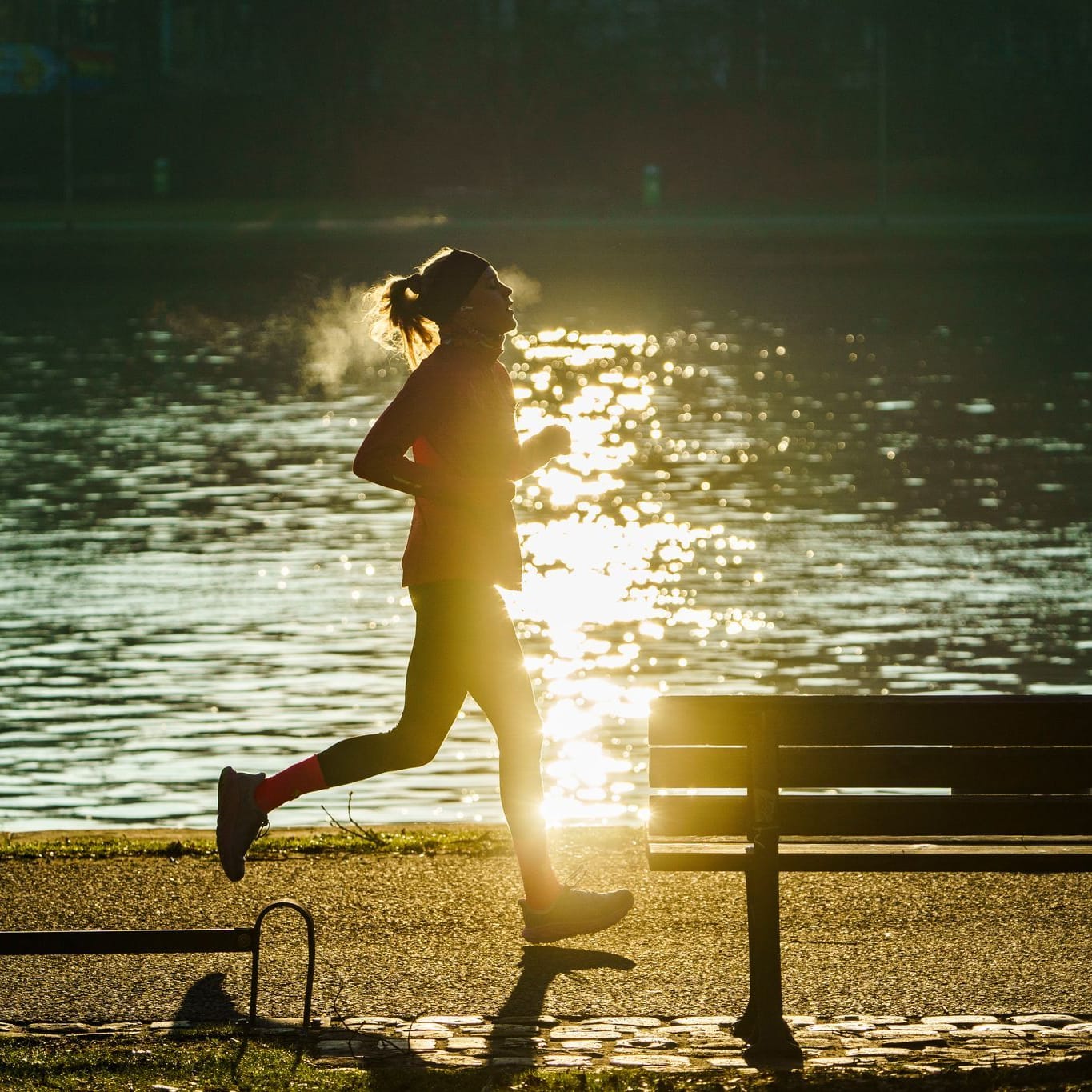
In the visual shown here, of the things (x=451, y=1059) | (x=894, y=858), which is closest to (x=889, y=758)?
(x=894, y=858)

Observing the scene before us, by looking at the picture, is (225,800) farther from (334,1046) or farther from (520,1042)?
(520,1042)

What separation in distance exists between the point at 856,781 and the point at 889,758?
0.09 meters

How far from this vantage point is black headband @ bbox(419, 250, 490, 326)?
5.78m

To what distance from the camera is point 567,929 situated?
5715mm

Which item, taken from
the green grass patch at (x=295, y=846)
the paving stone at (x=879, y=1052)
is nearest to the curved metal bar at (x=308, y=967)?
the paving stone at (x=879, y=1052)

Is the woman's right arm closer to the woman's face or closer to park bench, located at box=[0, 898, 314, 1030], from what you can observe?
the woman's face

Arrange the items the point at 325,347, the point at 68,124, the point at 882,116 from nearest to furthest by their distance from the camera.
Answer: the point at 325,347
the point at 68,124
the point at 882,116

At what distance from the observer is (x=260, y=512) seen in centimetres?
2219

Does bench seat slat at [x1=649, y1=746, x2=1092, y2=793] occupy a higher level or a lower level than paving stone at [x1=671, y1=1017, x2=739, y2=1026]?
higher

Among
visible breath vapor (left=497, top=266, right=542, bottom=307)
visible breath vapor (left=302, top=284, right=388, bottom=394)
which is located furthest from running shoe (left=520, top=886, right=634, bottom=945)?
visible breath vapor (left=497, top=266, right=542, bottom=307)

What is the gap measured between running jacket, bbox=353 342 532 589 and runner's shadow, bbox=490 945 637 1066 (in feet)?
3.13

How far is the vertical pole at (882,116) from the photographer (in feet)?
179

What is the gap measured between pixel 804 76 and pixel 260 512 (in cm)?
4409

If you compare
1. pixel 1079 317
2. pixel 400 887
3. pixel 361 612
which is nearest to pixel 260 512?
pixel 361 612
